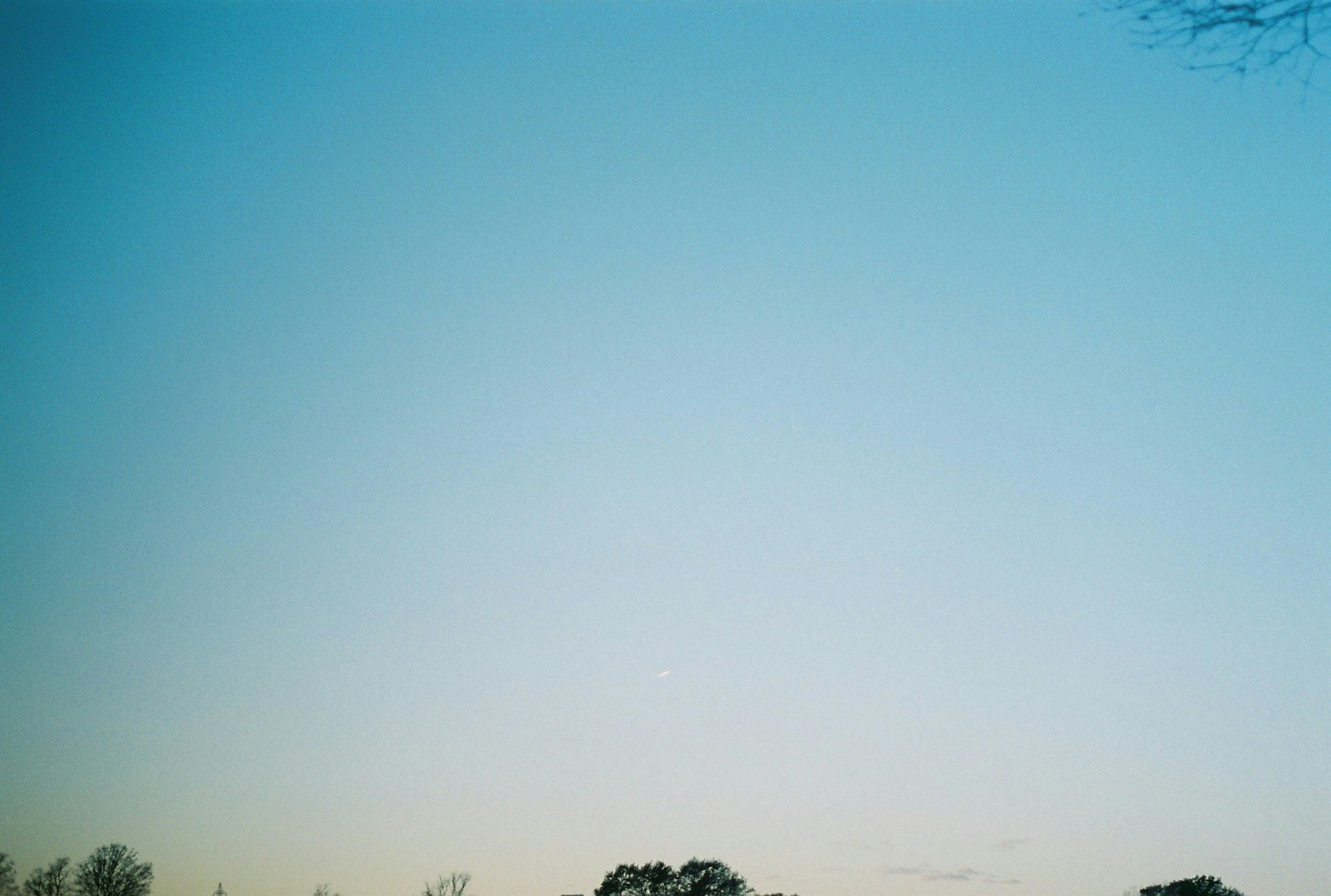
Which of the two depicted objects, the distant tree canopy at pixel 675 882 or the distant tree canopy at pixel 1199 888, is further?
the distant tree canopy at pixel 675 882

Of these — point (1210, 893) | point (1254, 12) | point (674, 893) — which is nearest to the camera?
point (1254, 12)

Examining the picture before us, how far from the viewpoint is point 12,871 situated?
8325 centimetres

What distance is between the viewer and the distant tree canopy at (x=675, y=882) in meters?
90.0

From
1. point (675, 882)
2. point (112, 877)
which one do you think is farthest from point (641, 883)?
point (112, 877)

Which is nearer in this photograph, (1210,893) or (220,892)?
(1210,893)

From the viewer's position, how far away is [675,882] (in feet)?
299

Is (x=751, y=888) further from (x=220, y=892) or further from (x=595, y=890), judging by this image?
(x=220, y=892)

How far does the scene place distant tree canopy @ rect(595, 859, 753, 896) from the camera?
90000mm

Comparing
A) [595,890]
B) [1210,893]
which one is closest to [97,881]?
[595,890]

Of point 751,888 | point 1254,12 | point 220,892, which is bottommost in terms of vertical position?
point 751,888

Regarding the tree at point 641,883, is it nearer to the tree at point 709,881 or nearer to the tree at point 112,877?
the tree at point 709,881

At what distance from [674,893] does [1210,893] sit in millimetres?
55189

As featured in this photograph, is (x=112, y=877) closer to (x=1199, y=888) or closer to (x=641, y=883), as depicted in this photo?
(x=641, y=883)

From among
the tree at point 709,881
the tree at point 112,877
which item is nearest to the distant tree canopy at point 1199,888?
the tree at point 709,881
